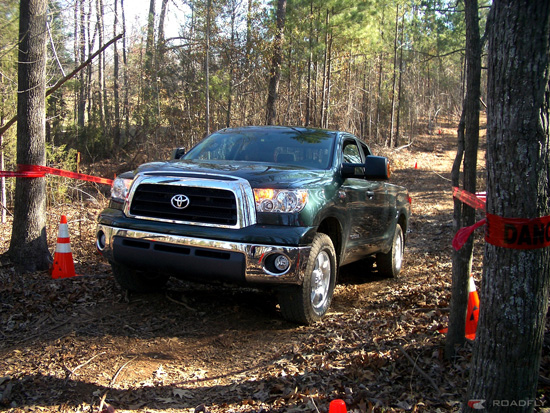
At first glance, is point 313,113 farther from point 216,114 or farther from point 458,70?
point 458,70

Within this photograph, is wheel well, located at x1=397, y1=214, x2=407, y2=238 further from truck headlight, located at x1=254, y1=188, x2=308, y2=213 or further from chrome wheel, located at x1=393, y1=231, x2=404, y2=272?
truck headlight, located at x1=254, y1=188, x2=308, y2=213

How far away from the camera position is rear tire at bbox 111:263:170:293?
16.6ft

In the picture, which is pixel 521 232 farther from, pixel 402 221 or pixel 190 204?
pixel 402 221

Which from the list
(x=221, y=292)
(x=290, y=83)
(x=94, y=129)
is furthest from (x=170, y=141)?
(x=221, y=292)

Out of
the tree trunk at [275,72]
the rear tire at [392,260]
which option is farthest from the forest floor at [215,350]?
the tree trunk at [275,72]

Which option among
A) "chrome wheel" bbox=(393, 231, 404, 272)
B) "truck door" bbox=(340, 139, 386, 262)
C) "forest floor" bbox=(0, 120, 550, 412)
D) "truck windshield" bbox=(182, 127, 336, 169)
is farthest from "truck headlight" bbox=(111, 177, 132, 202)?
"chrome wheel" bbox=(393, 231, 404, 272)

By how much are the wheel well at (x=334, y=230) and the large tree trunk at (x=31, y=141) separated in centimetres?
361

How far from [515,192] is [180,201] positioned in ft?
9.29

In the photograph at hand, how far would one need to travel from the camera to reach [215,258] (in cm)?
420

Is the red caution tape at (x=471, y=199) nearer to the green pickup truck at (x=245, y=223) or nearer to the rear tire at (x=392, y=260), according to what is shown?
the green pickup truck at (x=245, y=223)

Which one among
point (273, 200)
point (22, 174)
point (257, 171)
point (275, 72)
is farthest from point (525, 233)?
point (275, 72)

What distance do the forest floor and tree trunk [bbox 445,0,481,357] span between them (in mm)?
183

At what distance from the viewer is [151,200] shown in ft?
14.9

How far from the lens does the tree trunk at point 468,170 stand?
372 cm
